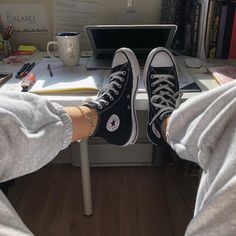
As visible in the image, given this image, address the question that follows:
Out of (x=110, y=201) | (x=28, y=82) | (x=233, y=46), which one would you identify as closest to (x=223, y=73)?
(x=233, y=46)

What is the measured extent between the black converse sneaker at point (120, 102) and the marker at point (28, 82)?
0.64 feet

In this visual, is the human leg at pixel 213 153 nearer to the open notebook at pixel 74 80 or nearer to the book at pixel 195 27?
the open notebook at pixel 74 80

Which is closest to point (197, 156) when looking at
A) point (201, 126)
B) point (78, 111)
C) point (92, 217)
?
point (201, 126)

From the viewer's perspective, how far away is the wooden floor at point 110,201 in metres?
1.12

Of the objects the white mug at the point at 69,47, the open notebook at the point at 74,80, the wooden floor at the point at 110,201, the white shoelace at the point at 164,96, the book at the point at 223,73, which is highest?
the white mug at the point at 69,47

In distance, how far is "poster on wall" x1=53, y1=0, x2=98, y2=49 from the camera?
1.11 m

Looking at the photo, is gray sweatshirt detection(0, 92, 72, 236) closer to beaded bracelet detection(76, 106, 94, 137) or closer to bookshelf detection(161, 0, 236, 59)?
beaded bracelet detection(76, 106, 94, 137)

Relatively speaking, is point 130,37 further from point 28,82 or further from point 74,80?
point 28,82

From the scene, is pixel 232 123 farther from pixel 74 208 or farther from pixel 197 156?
pixel 74 208

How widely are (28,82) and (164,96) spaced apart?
398mm

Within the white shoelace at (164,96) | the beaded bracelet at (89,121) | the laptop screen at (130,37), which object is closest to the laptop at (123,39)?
the laptop screen at (130,37)

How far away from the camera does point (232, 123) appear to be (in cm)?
55

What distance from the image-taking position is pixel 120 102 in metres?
0.90

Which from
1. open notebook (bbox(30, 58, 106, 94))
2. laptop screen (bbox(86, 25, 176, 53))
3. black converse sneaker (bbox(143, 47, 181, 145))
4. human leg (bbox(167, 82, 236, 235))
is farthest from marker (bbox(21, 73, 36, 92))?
human leg (bbox(167, 82, 236, 235))
